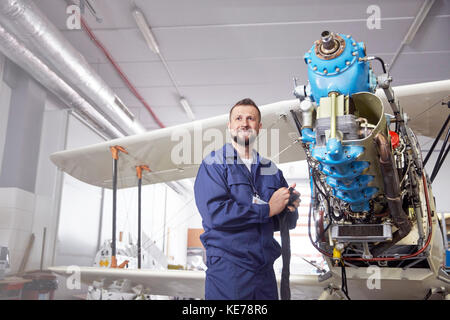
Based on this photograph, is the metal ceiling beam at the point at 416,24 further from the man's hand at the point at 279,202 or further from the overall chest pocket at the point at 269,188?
the man's hand at the point at 279,202

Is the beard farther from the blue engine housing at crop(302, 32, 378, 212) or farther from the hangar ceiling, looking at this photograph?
the hangar ceiling

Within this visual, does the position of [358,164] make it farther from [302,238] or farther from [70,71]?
[302,238]

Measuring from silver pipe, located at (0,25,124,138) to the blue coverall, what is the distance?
Result: 12.3 feet

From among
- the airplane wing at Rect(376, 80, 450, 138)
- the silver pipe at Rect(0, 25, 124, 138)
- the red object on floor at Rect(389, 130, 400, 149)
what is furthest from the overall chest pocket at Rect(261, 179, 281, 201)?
the silver pipe at Rect(0, 25, 124, 138)

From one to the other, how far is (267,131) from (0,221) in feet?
12.9

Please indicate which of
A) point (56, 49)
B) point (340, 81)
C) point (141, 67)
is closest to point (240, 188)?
point (340, 81)

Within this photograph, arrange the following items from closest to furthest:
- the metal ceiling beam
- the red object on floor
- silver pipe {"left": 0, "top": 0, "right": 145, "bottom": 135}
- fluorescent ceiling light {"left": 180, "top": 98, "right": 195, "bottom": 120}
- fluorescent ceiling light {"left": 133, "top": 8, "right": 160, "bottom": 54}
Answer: the red object on floor < silver pipe {"left": 0, "top": 0, "right": 145, "bottom": 135} < the metal ceiling beam < fluorescent ceiling light {"left": 133, "top": 8, "right": 160, "bottom": 54} < fluorescent ceiling light {"left": 180, "top": 98, "right": 195, "bottom": 120}

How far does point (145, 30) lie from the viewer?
204 inches

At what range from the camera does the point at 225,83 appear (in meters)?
6.67

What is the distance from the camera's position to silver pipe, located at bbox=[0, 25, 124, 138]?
14.4 ft

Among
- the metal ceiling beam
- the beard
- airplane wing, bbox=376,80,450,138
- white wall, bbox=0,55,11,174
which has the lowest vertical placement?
the beard
